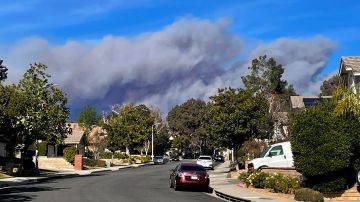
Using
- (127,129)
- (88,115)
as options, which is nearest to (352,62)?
(127,129)

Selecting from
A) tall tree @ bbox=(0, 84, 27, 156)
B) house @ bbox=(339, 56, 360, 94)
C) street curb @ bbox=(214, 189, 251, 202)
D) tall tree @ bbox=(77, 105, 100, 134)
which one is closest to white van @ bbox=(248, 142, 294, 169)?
street curb @ bbox=(214, 189, 251, 202)

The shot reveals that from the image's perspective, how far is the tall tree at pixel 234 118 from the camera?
137 ft

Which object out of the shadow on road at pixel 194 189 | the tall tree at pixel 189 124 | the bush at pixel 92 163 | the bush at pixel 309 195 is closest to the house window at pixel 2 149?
the bush at pixel 92 163

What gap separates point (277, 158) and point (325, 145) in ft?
35.0

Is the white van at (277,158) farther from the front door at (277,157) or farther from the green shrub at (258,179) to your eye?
the green shrub at (258,179)

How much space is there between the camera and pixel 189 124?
140 meters

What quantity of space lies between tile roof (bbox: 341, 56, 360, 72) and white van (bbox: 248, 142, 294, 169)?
8329 millimetres

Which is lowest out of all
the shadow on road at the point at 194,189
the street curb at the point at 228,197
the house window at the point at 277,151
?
the street curb at the point at 228,197

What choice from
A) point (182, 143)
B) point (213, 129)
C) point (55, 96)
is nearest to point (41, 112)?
point (55, 96)

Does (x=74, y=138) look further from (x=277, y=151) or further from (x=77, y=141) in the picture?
(x=277, y=151)

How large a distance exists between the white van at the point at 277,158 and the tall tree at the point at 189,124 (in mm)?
104474

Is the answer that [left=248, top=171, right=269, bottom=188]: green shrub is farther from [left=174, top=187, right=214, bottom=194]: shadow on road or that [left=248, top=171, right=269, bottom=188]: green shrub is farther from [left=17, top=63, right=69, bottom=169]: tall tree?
[left=17, top=63, right=69, bottom=169]: tall tree

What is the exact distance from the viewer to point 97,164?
69.9m

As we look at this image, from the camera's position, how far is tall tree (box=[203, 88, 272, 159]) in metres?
41.7
